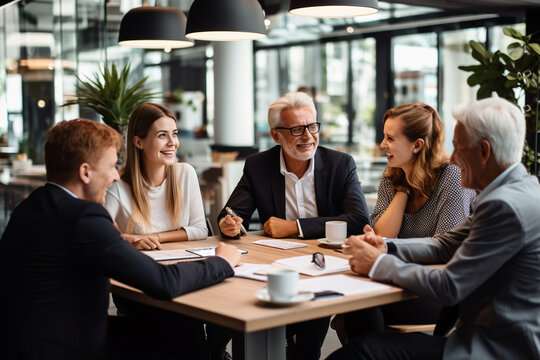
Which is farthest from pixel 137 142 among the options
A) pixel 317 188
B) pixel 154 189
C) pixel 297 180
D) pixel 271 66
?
pixel 271 66

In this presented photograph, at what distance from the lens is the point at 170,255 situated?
9.11 feet

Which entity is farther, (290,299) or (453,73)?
(453,73)

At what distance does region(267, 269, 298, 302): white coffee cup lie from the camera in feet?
6.52

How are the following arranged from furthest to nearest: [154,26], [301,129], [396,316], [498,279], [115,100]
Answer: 1. [115,100]
2. [154,26]
3. [301,129]
4. [396,316]
5. [498,279]

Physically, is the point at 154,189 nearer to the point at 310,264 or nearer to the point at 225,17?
the point at 225,17

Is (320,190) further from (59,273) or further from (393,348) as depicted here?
(59,273)

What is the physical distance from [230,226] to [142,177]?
1.67 ft

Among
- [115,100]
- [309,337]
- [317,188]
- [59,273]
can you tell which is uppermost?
[115,100]

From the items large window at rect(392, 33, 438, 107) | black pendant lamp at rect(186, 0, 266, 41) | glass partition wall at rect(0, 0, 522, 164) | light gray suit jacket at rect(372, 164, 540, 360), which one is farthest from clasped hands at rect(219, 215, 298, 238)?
large window at rect(392, 33, 438, 107)

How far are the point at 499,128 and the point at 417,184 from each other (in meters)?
0.97

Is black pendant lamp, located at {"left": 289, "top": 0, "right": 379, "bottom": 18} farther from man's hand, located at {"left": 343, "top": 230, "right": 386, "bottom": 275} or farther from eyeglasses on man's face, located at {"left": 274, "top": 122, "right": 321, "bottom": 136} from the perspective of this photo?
man's hand, located at {"left": 343, "top": 230, "right": 386, "bottom": 275}

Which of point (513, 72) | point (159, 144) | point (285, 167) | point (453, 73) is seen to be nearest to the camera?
point (159, 144)

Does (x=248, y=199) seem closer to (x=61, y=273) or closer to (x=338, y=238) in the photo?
(x=338, y=238)

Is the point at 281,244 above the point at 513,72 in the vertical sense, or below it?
below
